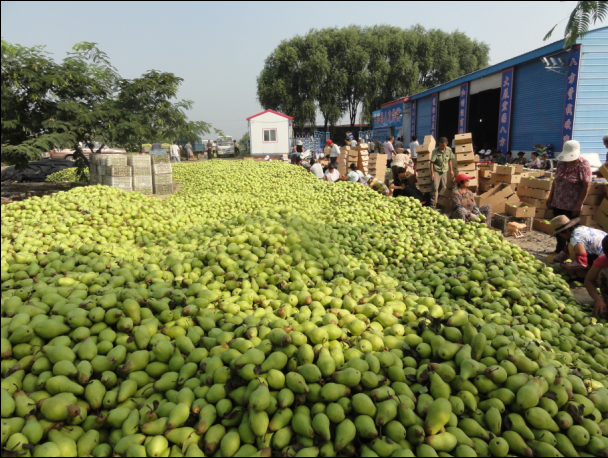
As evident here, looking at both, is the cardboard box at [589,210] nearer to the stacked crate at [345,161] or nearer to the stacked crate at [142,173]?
the stacked crate at [345,161]

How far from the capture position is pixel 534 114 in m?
15.9

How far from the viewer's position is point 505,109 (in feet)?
58.3

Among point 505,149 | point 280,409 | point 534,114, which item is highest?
point 534,114

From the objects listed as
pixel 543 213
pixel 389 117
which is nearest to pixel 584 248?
pixel 543 213

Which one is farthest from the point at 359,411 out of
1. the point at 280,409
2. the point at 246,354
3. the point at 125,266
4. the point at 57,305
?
the point at 125,266

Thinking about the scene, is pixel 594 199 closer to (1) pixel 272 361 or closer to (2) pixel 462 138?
(2) pixel 462 138

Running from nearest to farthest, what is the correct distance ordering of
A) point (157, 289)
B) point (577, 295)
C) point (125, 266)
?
point (157, 289), point (125, 266), point (577, 295)

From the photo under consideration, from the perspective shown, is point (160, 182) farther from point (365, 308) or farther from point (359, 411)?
point (359, 411)

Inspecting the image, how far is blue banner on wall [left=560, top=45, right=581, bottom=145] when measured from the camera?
530 inches

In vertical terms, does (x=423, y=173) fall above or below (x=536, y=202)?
above

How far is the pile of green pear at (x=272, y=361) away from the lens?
181 centimetres

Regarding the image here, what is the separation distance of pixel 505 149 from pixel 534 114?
233 centimetres

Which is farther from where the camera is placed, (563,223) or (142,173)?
(142,173)

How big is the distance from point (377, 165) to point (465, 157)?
398 cm
